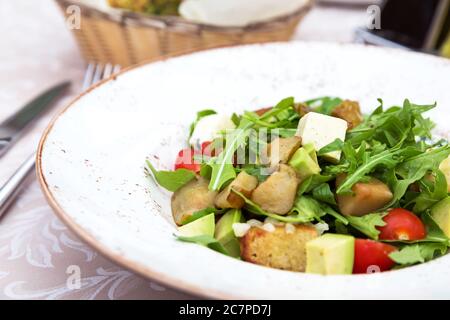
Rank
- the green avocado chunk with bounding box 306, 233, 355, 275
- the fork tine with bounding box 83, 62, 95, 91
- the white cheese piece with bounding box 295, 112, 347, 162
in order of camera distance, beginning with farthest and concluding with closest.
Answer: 1. the fork tine with bounding box 83, 62, 95, 91
2. the white cheese piece with bounding box 295, 112, 347, 162
3. the green avocado chunk with bounding box 306, 233, 355, 275

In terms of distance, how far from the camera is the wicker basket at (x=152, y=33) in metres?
2.38

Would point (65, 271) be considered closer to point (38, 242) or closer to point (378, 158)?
point (38, 242)

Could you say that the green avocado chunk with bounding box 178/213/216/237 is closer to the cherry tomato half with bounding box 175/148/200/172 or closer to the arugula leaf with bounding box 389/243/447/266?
the cherry tomato half with bounding box 175/148/200/172

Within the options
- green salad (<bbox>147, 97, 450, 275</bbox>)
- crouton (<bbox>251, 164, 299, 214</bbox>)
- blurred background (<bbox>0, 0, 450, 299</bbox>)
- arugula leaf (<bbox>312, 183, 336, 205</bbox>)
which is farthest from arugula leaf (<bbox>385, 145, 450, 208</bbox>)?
blurred background (<bbox>0, 0, 450, 299</bbox>)

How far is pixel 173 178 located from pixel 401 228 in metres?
0.61

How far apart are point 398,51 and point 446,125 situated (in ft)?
1.26

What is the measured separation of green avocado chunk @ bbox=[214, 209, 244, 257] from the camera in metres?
1.41

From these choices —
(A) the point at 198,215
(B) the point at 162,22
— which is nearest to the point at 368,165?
(A) the point at 198,215

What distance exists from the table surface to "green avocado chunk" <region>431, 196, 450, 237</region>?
663mm

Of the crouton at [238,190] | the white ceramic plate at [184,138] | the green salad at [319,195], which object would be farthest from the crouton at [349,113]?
the crouton at [238,190]

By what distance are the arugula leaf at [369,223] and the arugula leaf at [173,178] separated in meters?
0.45

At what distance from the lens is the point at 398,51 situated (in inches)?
84.4
